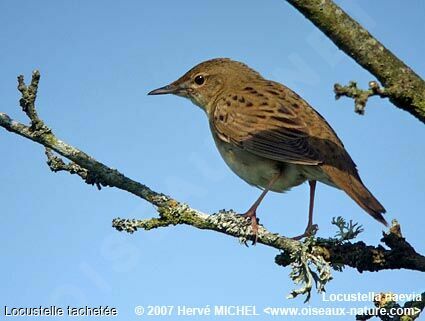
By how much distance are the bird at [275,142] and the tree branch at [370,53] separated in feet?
7.03

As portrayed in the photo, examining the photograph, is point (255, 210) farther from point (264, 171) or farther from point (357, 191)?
point (264, 171)

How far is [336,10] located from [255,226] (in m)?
2.24

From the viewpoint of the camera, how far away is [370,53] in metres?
2.54

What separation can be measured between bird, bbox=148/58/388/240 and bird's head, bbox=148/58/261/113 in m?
0.02

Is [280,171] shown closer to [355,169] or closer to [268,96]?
[355,169]

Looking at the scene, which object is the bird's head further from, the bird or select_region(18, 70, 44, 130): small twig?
select_region(18, 70, 44, 130): small twig

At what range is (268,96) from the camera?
704 cm

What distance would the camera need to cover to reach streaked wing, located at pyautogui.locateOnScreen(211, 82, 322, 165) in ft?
19.4

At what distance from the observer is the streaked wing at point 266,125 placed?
592 centimetres

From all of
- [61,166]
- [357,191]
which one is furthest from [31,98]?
[357,191]

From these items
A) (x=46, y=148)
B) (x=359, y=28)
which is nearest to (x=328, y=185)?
(x=46, y=148)

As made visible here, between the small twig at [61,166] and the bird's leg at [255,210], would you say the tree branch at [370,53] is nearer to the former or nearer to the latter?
the bird's leg at [255,210]

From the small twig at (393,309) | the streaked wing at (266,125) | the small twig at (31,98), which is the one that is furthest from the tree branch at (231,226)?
the streaked wing at (266,125)

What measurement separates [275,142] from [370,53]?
11.5 ft
